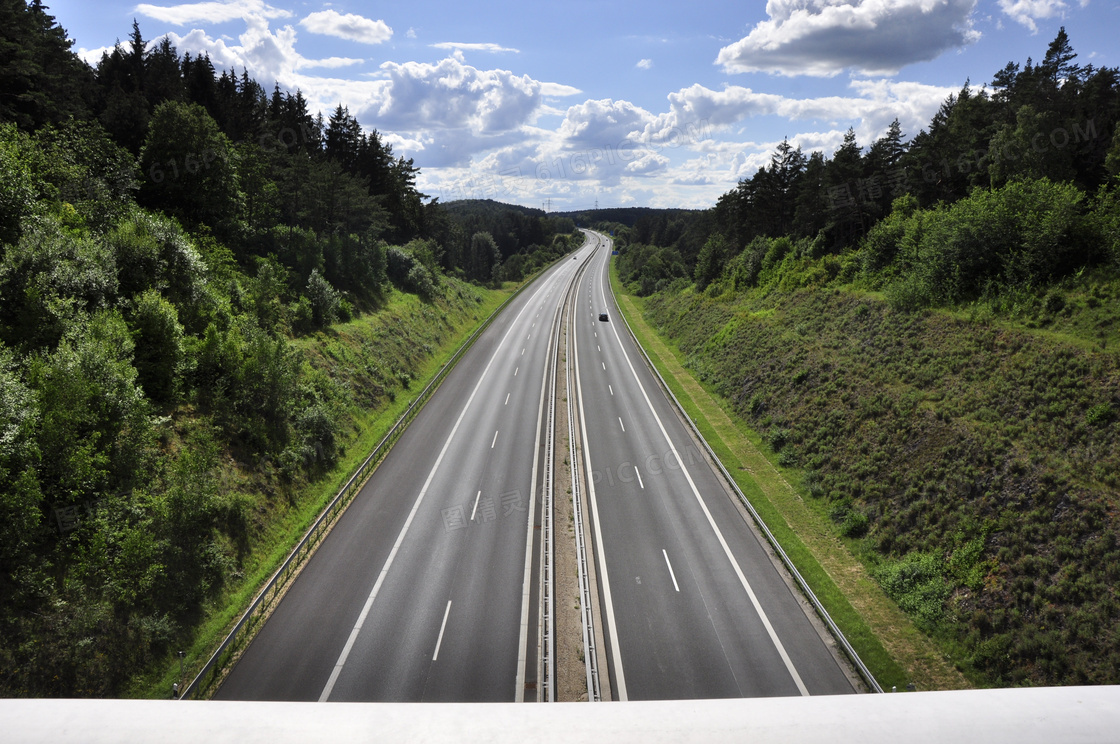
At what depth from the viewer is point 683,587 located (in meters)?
19.8

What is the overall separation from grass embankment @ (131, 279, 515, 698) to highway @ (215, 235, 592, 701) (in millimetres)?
1499

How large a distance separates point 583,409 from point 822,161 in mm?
47638

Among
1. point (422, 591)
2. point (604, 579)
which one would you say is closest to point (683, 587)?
point (604, 579)

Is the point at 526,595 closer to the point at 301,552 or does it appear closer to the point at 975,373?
the point at 301,552

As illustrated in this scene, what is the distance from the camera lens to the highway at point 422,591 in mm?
15641

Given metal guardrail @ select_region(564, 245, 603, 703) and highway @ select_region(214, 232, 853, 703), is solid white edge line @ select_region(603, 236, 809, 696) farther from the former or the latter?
metal guardrail @ select_region(564, 245, 603, 703)

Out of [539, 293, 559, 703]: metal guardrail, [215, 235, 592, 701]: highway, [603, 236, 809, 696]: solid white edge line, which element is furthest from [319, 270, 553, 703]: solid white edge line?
[603, 236, 809, 696]: solid white edge line

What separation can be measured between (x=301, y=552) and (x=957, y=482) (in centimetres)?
2588

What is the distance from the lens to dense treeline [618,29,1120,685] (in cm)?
1692

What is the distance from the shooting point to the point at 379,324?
1889 inches

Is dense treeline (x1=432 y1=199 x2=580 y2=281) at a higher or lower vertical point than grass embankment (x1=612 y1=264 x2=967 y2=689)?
higher

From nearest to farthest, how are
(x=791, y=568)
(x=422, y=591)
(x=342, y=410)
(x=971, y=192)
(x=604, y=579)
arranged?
(x=422, y=591) < (x=604, y=579) < (x=791, y=568) < (x=342, y=410) < (x=971, y=192)

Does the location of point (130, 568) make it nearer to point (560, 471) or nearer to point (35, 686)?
point (35, 686)

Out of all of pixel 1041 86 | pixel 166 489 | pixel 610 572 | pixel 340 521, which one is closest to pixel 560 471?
pixel 610 572
